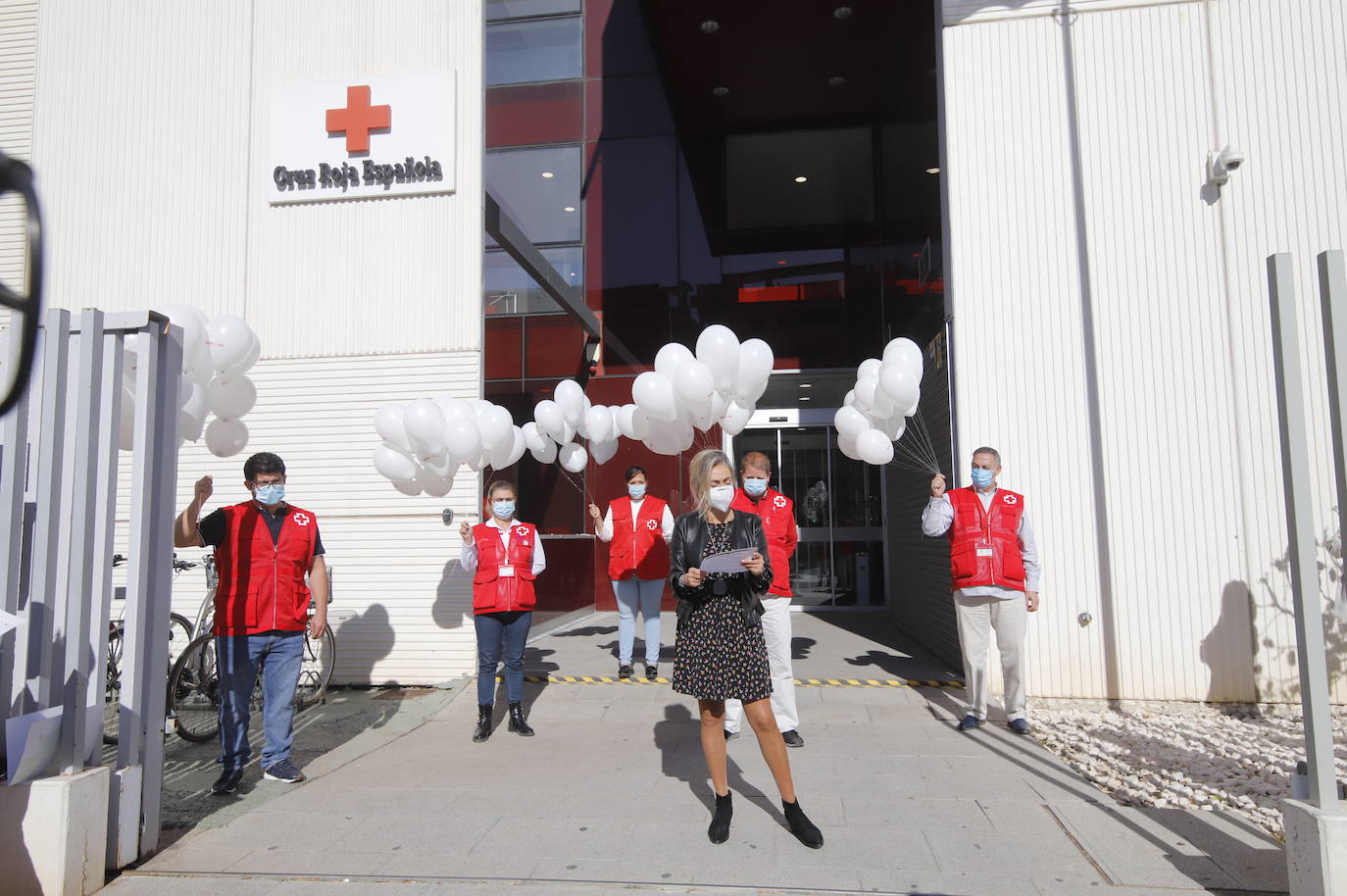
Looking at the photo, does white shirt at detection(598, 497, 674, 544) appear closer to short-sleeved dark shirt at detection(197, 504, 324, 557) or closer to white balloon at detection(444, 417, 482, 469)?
white balloon at detection(444, 417, 482, 469)

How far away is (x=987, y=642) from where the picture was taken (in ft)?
19.1

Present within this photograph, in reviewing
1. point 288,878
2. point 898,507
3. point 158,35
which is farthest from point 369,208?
point 898,507

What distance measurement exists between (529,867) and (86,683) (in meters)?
2.00

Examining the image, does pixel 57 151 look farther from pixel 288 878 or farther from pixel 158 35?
pixel 288 878

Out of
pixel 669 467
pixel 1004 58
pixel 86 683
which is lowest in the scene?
pixel 86 683

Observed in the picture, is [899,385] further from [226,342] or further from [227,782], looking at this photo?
[227,782]

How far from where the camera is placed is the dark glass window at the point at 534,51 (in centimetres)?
1318

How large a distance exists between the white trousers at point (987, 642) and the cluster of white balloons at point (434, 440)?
3737mm

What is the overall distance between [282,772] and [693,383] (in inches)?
142

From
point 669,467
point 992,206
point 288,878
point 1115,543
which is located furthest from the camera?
point 669,467

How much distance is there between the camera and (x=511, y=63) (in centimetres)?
1337

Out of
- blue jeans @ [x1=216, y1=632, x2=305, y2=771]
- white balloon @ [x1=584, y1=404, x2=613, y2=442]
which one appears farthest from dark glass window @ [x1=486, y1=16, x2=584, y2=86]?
blue jeans @ [x1=216, y1=632, x2=305, y2=771]

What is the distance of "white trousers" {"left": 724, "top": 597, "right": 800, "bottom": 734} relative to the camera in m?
5.23

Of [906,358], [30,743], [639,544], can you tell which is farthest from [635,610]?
[30,743]
